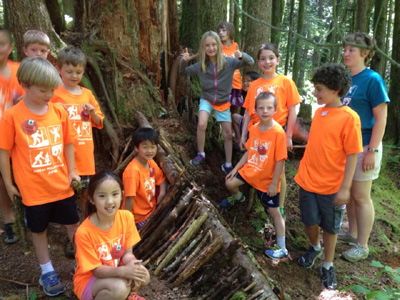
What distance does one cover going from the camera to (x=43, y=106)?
2.96 metres

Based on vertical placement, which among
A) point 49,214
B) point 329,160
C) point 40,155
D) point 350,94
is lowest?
point 49,214

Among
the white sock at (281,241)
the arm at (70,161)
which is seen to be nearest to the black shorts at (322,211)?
the white sock at (281,241)

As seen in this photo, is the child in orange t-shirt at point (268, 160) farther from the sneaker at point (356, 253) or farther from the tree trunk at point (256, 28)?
the tree trunk at point (256, 28)

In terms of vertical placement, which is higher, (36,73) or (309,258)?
(36,73)

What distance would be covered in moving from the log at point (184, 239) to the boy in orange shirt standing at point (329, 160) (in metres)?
1.18

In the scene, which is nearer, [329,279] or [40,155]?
[40,155]

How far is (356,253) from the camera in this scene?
4199 mm

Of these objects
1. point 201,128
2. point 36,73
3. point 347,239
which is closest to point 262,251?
point 347,239

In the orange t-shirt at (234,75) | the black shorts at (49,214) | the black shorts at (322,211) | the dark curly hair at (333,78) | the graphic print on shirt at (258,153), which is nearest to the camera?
the black shorts at (49,214)

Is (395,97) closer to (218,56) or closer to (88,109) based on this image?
(218,56)

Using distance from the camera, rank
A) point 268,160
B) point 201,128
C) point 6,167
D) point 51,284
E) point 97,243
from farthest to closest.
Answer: point 201,128, point 268,160, point 51,284, point 6,167, point 97,243

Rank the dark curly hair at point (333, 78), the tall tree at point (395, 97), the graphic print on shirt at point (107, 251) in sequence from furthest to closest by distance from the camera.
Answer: the tall tree at point (395, 97) < the dark curly hair at point (333, 78) < the graphic print on shirt at point (107, 251)

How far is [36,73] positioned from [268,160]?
8.50ft

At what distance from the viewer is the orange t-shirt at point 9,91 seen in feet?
11.0
